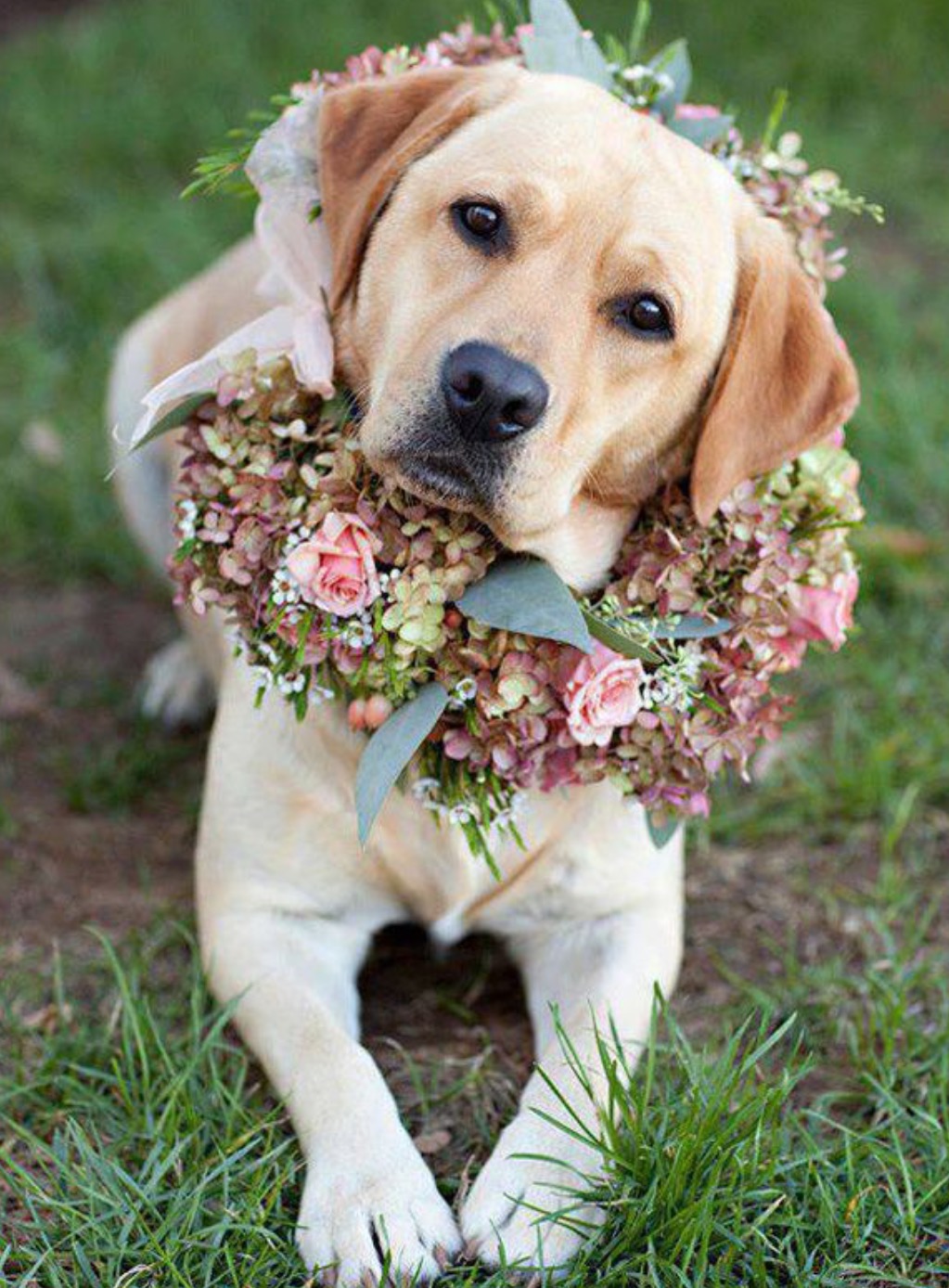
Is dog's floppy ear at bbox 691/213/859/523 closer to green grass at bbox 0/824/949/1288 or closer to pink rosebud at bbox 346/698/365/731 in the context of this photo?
pink rosebud at bbox 346/698/365/731

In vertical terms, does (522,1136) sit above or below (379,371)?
below

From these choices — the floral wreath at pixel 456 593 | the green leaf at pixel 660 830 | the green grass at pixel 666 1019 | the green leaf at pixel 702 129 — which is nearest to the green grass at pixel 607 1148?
the green grass at pixel 666 1019

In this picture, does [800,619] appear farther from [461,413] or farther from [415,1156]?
[415,1156]

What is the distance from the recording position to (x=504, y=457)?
7.90 feet

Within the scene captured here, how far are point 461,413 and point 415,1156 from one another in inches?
45.8

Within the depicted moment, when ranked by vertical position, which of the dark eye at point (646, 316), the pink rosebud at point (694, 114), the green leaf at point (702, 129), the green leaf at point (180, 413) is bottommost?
the green leaf at point (180, 413)

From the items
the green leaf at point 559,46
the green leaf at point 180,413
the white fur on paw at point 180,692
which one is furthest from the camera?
the white fur on paw at point 180,692

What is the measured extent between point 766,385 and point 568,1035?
1.17m

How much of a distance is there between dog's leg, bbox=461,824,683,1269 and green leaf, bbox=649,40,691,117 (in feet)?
4.77

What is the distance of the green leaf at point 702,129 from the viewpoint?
10.1 ft

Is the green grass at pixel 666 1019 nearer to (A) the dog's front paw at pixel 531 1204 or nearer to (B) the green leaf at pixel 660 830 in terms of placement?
(A) the dog's front paw at pixel 531 1204

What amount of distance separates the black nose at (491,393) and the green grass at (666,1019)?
1.07 metres

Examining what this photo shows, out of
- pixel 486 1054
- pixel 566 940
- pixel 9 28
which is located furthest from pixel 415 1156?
pixel 9 28

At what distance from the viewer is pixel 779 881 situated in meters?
3.49
